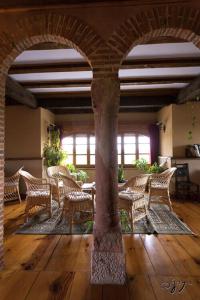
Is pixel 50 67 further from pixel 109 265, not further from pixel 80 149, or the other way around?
pixel 80 149

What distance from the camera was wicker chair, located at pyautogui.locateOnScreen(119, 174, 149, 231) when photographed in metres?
4.02

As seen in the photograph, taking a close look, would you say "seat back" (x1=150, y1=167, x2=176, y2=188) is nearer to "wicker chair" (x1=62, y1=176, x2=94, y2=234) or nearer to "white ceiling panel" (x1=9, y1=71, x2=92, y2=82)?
"wicker chair" (x1=62, y1=176, x2=94, y2=234)

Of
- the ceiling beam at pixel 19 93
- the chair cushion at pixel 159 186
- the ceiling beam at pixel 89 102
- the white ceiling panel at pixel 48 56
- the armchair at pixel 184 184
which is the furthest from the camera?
the ceiling beam at pixel 89 102

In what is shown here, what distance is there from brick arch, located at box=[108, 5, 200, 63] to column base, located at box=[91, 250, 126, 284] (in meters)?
2.03

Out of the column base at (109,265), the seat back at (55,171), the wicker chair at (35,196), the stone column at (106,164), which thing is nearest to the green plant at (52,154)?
the seat back at (55,171)

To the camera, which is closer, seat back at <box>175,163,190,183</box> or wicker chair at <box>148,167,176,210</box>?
wicker chair at <box>148,167,176,210</box>

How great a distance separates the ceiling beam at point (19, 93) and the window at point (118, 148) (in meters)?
2.30

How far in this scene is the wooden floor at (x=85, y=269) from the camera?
232cm

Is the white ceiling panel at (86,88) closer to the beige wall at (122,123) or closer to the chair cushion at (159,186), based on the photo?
the beige wall at (122,123)

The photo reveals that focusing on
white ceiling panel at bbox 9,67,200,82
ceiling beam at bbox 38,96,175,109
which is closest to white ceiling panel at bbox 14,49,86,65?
white ceiling panel at bbox 9,67,200,82

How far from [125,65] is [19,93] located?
2616 mm

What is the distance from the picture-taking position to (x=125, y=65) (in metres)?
4.41

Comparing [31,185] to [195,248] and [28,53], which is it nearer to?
[28,53]

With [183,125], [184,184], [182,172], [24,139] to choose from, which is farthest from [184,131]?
[24,139]
